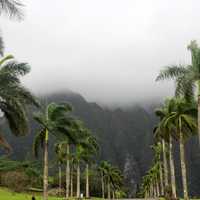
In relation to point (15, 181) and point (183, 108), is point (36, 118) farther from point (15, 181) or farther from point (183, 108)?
point (15, 181)

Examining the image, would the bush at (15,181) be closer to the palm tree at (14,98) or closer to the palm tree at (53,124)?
the palm tree at (53,124)

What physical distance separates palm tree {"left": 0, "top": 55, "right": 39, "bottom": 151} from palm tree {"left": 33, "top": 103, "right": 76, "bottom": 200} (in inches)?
490

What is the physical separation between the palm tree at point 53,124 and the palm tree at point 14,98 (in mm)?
12458

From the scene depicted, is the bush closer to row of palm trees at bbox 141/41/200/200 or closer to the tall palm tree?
row of palm trees at bbox 141/41/200/200

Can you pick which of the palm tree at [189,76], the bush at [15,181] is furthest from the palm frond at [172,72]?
the bush at [15,181]

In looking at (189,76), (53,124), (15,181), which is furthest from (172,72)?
(15,181)

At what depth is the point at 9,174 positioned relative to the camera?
6694 centimetres

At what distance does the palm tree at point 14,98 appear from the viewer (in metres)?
23.2

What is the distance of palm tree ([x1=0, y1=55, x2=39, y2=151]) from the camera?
2323 centimetres

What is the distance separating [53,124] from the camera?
3884 centimetres

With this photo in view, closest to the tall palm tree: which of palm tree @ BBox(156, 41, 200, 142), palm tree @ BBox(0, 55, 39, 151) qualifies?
palm tree @ BBox(156, 41, 200, 142)

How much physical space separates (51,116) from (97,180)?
8573 centimetres

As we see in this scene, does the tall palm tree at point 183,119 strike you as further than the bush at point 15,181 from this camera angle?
No

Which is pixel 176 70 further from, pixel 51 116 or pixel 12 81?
pixel 51 116
